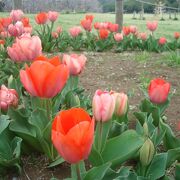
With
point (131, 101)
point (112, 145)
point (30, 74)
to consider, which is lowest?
point (131, 101)

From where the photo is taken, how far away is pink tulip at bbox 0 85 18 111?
1893mm

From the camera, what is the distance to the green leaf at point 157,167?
1.67m

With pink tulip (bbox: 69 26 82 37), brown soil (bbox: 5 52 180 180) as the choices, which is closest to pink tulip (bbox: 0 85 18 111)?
brown soil (bbox: 5 52 180 180)

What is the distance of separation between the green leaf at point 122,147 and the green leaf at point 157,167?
0.15 meters

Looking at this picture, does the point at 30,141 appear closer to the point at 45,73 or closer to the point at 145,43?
the point at 45,73

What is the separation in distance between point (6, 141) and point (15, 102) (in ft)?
0.70

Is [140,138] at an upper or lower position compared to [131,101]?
upper

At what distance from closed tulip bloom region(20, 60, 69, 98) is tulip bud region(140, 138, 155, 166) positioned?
38 cm

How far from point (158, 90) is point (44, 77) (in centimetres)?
68

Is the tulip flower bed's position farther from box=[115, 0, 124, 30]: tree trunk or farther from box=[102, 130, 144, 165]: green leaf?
box=[115, 0, 124, 30]: tree trunk

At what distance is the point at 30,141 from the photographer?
1.85 meters

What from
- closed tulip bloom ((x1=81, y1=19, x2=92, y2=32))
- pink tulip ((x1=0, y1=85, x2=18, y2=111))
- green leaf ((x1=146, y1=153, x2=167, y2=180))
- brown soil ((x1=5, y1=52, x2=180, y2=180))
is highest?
closed tulip bloom ((x1=81, y1=19, x2=92, y2=32))

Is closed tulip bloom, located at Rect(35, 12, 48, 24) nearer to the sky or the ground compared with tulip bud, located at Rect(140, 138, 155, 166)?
nearer to the sky

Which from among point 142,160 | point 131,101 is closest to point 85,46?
point 131,101
